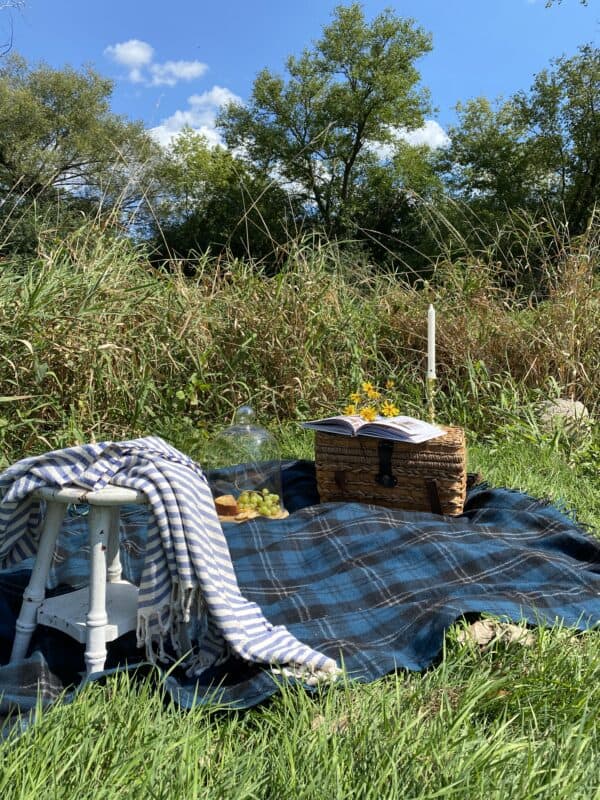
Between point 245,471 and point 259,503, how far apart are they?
199mm

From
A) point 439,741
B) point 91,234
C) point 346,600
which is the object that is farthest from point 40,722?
point 91,234

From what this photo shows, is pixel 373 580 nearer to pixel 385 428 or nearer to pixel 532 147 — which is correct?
pixel 385 428

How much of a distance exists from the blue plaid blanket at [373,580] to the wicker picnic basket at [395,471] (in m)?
0.18

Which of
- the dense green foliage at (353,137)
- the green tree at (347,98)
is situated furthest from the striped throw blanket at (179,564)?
the green tree at (347,98)

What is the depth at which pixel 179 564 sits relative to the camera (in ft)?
6.02

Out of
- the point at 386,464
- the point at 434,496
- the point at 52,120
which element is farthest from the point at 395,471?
the point at 52,120

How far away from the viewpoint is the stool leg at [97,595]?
74.0 inches

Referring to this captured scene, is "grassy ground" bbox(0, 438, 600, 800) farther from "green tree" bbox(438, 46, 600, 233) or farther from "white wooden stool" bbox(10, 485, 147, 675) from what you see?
"green tree" bbox(438, 46, 600, 233)

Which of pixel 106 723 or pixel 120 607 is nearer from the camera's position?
pixel 106 723

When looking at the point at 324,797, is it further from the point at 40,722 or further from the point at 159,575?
the point at 159,575

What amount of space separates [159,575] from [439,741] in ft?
2.79

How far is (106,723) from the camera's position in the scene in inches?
59.1

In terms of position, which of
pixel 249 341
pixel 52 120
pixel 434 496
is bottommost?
pixel 434 496

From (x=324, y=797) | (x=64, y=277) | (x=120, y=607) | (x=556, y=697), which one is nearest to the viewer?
(x=324, y=797)
